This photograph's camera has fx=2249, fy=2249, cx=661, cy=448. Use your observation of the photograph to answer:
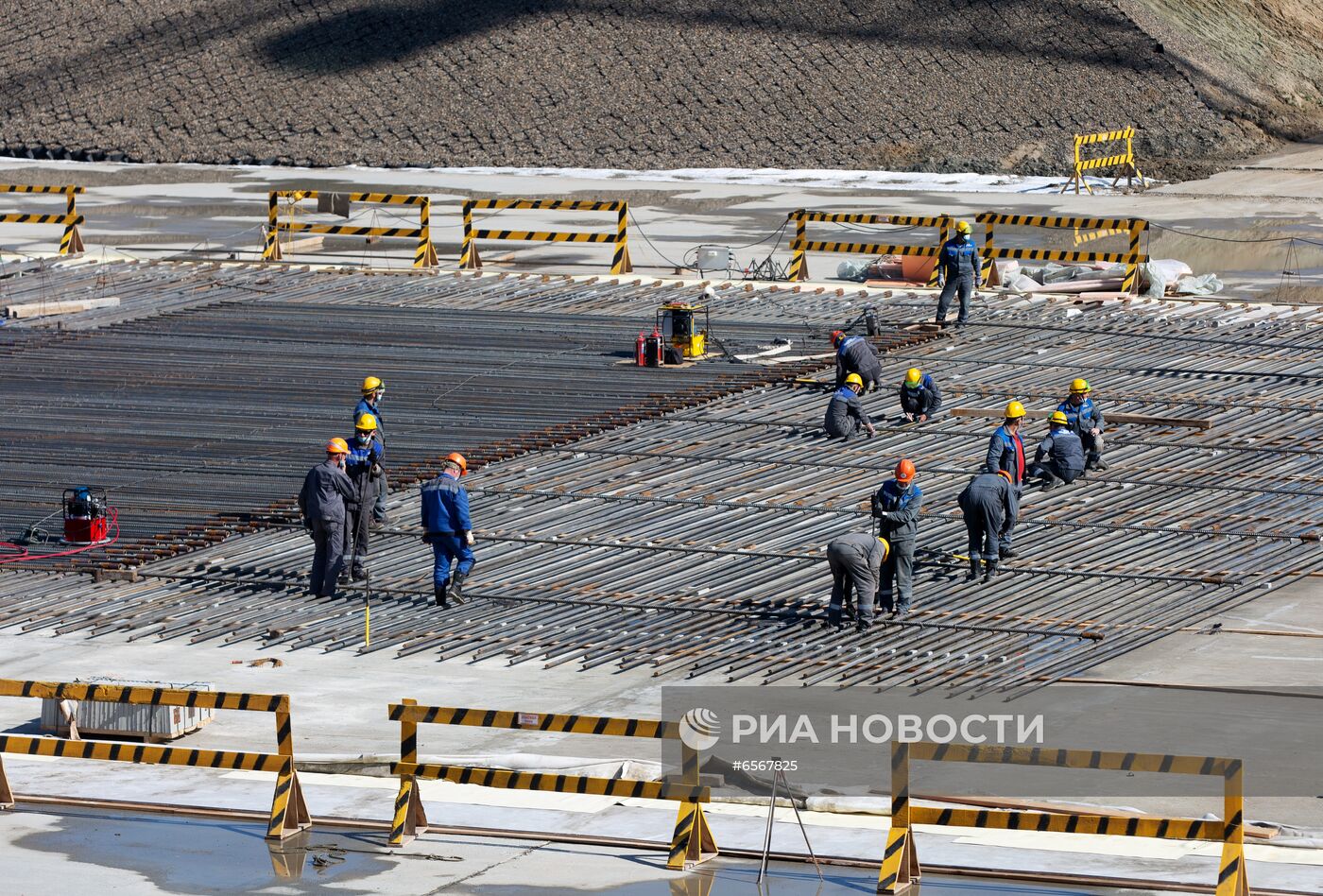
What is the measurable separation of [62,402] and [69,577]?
8115 millimetres

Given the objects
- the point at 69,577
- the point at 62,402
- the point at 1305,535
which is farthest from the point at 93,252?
the point at 1305,535

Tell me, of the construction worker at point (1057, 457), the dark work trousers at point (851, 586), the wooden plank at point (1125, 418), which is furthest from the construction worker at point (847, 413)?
the dark work trousers at point (851, 586)

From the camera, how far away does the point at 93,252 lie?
42.8m

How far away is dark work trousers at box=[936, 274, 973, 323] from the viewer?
32.1 metres

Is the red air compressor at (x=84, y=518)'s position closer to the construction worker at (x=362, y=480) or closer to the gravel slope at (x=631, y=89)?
the construction worker at (x=362, y=480)

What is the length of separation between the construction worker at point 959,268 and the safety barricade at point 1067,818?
19.6 meters

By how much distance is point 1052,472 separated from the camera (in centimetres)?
2428

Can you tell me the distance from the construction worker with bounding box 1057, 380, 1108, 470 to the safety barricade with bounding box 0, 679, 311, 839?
42.0 ft

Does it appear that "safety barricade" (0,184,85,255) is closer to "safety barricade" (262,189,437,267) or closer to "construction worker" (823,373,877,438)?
"safety barricade" (262,189,437,267)

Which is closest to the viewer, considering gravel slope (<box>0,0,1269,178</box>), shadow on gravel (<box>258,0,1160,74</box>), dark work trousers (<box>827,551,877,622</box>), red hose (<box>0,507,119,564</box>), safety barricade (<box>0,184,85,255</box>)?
dark work trousers (<box>827,551,877,622</box>)

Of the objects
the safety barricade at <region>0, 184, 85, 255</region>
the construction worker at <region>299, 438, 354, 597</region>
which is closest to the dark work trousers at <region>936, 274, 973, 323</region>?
the construction worker at <region>299, 438, 354, 597</region>

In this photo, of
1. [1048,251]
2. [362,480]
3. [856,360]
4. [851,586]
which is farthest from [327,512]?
[1048,251]

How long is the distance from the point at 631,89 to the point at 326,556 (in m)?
40.2

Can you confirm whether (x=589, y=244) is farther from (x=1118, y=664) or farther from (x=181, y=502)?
(x=1118, y=664)
